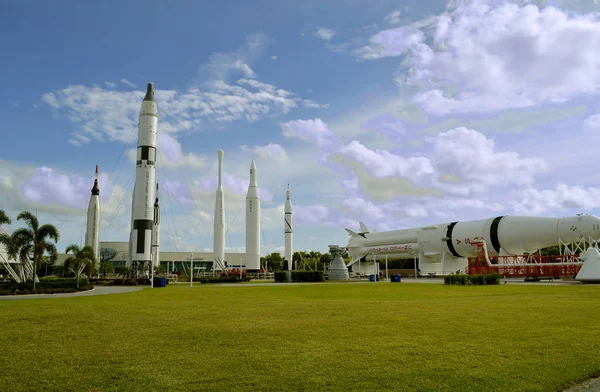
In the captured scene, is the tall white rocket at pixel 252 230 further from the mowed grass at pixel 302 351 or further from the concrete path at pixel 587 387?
the concrete path at pixel 587 387

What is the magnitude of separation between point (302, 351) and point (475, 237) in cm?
3962

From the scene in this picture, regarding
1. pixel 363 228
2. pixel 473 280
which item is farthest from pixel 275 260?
pixel 473 280

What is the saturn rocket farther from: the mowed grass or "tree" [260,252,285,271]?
"tree" [260,252,285,271]

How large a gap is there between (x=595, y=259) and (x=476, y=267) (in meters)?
11.9

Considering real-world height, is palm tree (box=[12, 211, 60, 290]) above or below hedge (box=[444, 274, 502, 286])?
above

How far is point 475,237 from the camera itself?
43500mm

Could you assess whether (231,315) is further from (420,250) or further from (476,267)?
(420,250)

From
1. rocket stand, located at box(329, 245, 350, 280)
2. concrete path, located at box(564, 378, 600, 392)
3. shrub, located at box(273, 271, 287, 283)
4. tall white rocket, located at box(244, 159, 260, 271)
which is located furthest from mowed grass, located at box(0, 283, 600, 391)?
tall white rocket, located at box(244, 159, 260, 271)

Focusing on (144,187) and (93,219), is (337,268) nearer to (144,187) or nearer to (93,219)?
(144,187)

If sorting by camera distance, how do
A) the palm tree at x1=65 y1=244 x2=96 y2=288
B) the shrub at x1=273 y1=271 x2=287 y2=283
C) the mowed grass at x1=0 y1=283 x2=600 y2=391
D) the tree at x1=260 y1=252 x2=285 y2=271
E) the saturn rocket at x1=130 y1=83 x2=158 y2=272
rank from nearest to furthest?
the mowed grass at x1=0 y1=283 x2=600 y2=391, the palm tree at x1=65 y1=244 x2=96 y2=288, the saturn rocket at x1=130 y1=83 x2=158 y2=272, the shrub at x1=273 y1=271 x2=287 y2=283, the tree at x1=260 y1=252 x2=285 y2=271

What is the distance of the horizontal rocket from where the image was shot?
36469mm

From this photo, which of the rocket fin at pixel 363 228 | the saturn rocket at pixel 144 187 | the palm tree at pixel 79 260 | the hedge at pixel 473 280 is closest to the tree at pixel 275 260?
the rocket fin at pixel 363 228

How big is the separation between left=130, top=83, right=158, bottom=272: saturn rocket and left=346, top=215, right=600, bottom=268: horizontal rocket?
2711 cm

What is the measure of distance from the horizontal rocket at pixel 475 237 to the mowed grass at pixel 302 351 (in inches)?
1080
